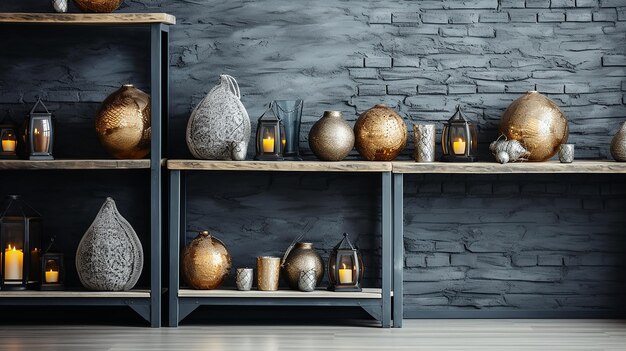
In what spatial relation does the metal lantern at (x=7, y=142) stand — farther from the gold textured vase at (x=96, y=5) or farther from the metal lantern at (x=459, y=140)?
the metal lantern at (x=459, y=140)

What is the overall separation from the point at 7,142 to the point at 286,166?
1225 mm

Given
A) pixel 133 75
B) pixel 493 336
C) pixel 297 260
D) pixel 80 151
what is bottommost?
pixel 493 336

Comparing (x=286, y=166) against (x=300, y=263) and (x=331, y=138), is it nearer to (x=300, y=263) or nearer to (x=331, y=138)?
(x=331, y=138)

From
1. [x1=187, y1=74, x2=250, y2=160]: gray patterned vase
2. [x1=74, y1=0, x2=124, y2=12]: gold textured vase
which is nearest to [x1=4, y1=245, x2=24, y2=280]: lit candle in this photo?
[x1=187, y1=74, x2=250, y2=160]: gray patterned vase

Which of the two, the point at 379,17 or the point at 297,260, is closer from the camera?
the point at 297,260

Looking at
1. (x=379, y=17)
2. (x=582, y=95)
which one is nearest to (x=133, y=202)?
(x=379, y=17)

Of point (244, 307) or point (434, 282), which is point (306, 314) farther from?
point (434, 282)

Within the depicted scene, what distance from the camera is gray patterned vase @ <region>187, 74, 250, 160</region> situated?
4133mm

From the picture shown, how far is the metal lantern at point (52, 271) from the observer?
4137 millimetres

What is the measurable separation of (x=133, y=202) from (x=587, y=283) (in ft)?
6.96

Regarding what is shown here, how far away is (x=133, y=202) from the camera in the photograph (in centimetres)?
445

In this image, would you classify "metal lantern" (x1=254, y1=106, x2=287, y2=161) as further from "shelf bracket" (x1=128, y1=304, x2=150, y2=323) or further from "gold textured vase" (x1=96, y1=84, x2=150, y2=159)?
"shelf bracket" (x1=128, y1=304, x2=150, y2=323)

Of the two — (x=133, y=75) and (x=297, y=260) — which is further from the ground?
(x=133, y=75)

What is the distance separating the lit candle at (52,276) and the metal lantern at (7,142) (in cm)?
53
